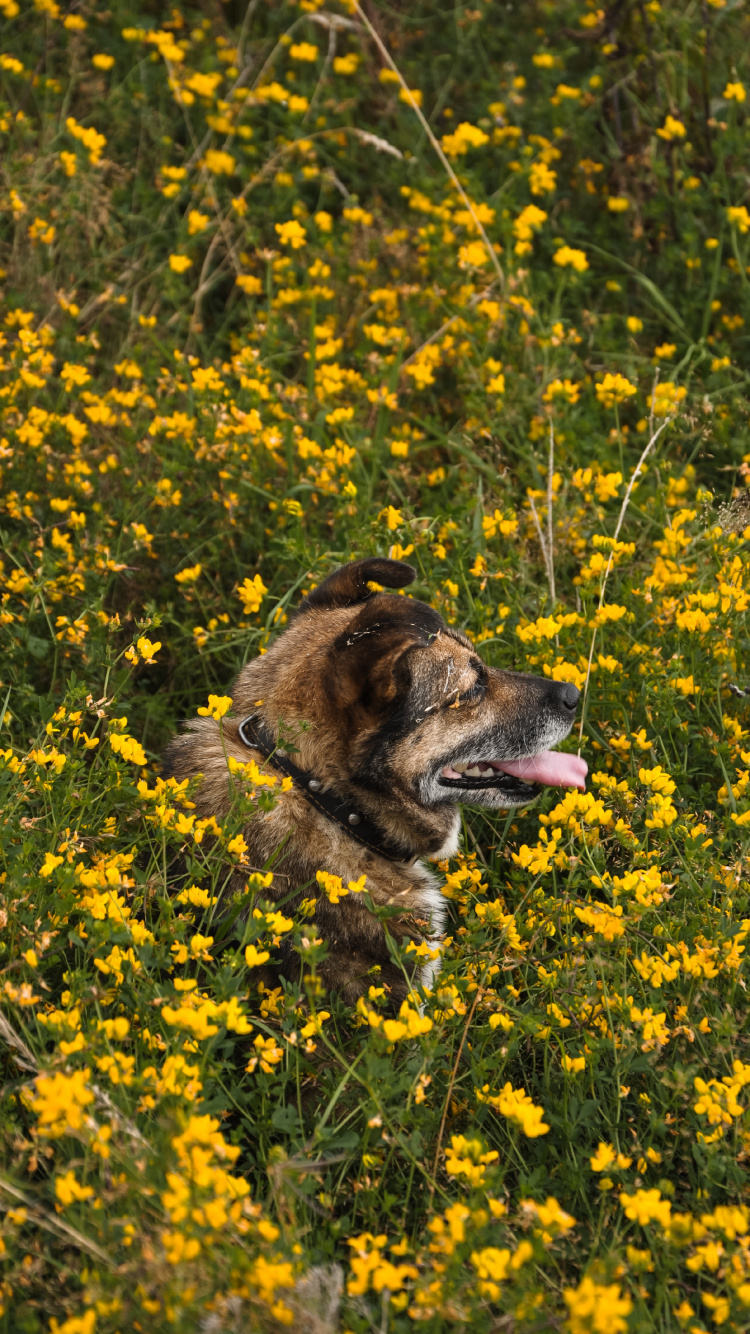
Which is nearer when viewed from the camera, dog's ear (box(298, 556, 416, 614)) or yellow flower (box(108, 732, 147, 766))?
yellow flower (box(108, 732, 147, 766))

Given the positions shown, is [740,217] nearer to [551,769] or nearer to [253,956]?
[551,769]

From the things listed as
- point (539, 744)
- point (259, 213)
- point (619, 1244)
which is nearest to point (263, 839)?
point (539, 744)

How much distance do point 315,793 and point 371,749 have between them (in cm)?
21

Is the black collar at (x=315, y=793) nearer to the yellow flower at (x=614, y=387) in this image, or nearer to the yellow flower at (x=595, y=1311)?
the yellow flower at (x=595, y=1311)

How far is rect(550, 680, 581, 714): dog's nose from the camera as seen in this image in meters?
3.51

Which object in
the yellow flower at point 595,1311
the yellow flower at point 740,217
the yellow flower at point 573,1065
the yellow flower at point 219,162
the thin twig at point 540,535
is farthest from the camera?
the yellow flower at point 219,162

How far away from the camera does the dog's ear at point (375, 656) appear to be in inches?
122

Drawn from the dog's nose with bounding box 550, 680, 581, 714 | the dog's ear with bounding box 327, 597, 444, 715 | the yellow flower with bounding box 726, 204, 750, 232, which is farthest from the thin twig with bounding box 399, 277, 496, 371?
the dog's ear with bounding box 327, 597, 444, 715

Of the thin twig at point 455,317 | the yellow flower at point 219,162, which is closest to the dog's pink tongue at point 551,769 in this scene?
the thin twig at point 455,317

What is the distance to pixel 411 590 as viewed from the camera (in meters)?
4.14

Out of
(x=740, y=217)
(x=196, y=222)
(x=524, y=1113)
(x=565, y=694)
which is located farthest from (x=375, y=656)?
(x=196, y=222)

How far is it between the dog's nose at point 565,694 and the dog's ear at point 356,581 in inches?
23.3

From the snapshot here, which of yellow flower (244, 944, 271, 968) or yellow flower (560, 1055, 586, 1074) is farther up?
yellow flower (244, 944, 271, 968)

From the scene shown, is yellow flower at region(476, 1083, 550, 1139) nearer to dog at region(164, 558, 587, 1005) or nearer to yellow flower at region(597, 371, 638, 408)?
dog at region(164, 558, 587, 1005)
